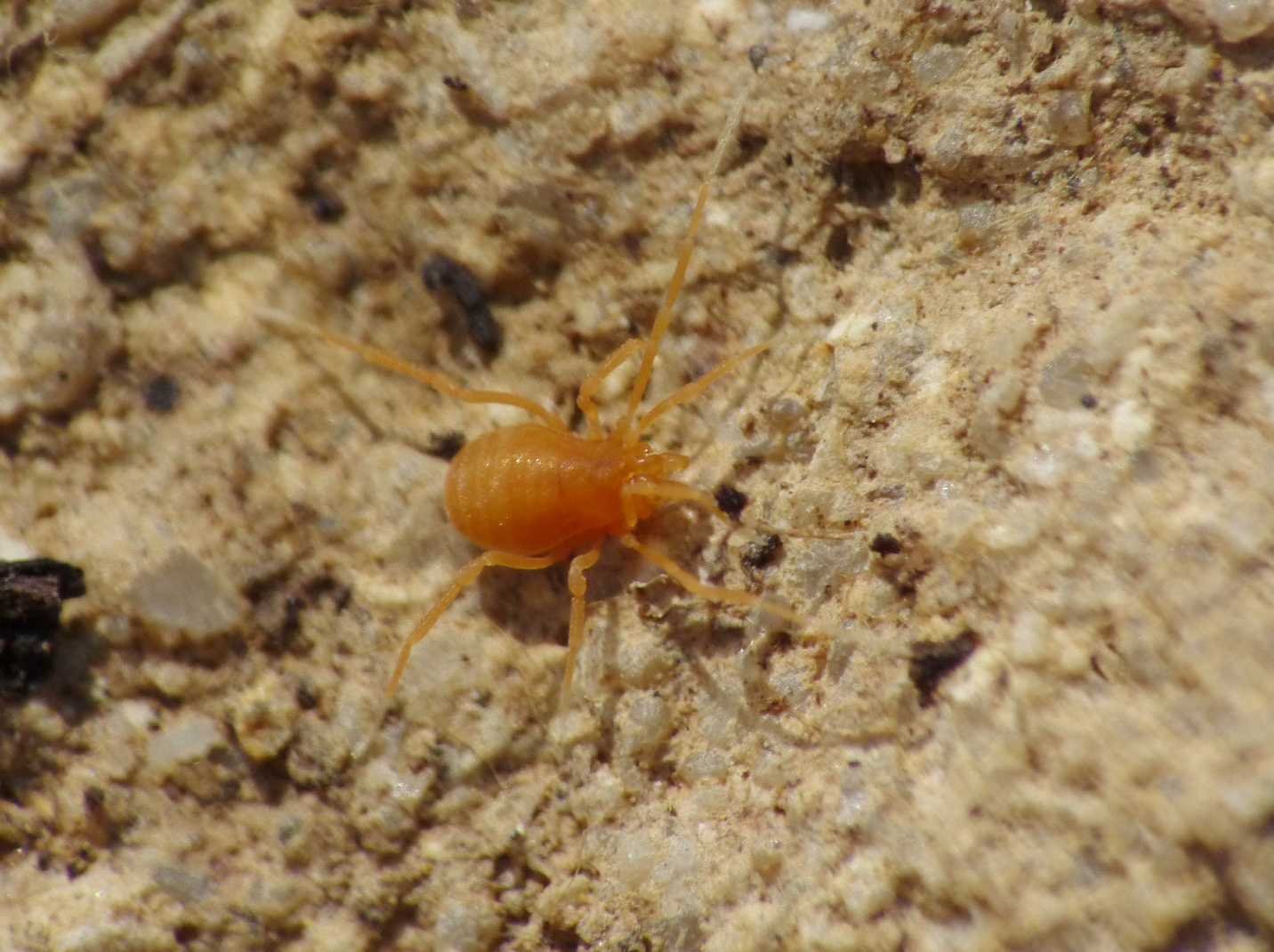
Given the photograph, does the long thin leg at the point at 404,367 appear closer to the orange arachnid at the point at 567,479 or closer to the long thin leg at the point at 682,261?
the orange arachnid at the point at 567,479

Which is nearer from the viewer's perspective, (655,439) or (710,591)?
(710,591)

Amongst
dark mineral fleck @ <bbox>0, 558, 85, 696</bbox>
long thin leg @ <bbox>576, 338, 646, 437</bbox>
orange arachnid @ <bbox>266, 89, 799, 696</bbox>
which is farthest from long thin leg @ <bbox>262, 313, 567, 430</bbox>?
dark mineral fleck @ <bbox>0, 558, 85, 696</bbox>

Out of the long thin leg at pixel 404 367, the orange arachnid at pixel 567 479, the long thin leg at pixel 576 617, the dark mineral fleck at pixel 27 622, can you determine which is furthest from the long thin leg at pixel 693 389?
the dark mineral fleck at pixel 27 622

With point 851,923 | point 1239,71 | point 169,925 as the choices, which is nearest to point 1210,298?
point 1239,71

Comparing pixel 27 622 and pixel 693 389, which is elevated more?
pixel 693 389

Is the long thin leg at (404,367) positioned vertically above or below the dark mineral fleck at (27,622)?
above

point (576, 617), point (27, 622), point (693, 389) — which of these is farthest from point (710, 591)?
point (27, 622)

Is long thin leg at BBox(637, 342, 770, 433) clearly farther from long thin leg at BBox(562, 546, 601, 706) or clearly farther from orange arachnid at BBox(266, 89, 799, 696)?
long thin leg at BBox(562, 546, 601, 706)

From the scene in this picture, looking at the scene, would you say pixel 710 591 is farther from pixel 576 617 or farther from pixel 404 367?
pixel 404 367
